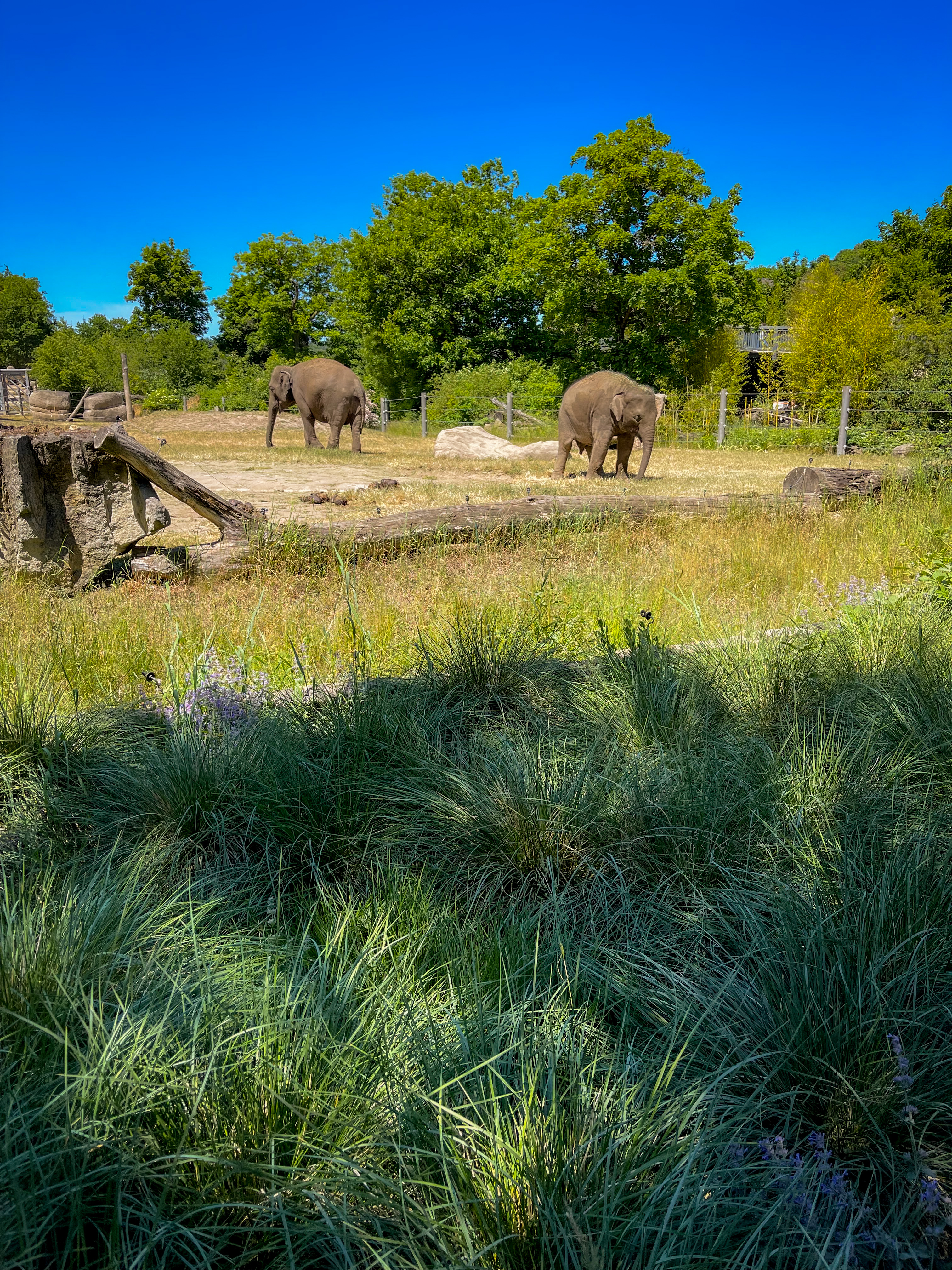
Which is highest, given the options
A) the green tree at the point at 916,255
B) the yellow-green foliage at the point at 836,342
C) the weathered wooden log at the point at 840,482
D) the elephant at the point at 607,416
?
the green tree at the point at 916,255

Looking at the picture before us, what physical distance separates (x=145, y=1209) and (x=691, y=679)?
2725mm

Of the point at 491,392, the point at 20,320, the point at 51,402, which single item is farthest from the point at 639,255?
the point at 20,320

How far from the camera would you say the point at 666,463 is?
61.5ft

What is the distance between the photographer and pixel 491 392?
31.7 metres

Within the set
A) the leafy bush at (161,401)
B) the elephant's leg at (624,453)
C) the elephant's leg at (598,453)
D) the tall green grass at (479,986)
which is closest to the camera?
the tall green grass at (479,986)

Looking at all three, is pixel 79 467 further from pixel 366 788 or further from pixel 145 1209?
pixel 145 1209

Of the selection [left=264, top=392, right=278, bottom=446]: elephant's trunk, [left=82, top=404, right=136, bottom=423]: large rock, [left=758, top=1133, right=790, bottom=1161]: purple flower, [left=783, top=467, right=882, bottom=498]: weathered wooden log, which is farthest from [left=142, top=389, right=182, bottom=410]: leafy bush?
[left=758, top=1133, right=790, bottom=1161]: purple flower

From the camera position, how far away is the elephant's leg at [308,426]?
20.2m

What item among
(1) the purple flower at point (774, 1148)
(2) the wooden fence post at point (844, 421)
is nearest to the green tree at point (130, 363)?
(2) the wooden fence post at point (844, 421)

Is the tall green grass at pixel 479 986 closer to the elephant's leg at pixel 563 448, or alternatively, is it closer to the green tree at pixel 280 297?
the elephant's leg at pixel 563 448

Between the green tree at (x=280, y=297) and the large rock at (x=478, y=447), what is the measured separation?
30.2 meters

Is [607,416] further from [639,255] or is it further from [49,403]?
[49,403]

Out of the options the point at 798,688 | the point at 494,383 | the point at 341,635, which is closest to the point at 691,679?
the point at 798,688

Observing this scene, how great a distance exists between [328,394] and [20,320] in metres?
58.8
